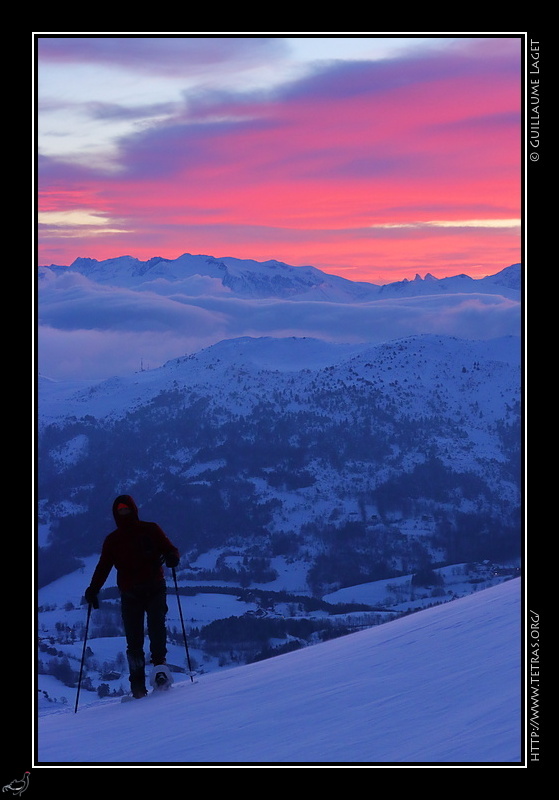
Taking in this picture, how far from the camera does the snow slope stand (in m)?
5.19

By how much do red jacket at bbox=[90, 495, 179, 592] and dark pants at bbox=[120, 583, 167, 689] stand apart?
0.11m

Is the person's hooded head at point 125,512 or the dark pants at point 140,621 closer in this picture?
the person's hooded head at point 125,512

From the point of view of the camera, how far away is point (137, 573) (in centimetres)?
793

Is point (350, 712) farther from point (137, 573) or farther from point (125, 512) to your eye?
point (125, 512)

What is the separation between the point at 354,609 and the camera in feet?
510

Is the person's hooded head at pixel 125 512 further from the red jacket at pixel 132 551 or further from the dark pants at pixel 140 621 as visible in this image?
the dark pants at pixel 140 621

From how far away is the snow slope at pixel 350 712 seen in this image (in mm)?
5188

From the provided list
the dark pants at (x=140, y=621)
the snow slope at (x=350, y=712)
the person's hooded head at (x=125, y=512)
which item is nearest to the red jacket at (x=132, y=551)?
the person's hooded head at (x=125, y=512)

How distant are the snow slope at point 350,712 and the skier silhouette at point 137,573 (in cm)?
52

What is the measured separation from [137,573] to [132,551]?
23 cm

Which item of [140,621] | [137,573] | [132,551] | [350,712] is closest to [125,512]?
[132,551]

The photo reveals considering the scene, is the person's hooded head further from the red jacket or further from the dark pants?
the dark pants
